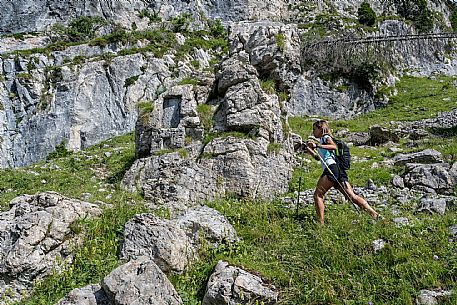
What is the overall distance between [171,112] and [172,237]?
6.30 m

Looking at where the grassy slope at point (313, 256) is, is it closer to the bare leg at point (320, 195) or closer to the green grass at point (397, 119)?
the bare leg at point (320, 195)

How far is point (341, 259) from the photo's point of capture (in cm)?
534

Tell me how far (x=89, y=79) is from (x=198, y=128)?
1963cm

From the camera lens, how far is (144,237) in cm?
563

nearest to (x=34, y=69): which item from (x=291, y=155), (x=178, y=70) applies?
(x=178, y=70)

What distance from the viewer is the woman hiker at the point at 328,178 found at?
656 centimetres

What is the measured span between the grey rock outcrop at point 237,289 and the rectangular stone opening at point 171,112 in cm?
677

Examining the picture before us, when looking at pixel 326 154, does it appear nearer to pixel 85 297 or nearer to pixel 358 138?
pixel 85 297

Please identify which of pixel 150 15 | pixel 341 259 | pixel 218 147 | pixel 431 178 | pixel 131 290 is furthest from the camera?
pixel 150 15

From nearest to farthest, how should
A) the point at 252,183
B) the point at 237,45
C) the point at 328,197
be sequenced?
the point at 328,197 < the point at 252,183 < the point at 237,45

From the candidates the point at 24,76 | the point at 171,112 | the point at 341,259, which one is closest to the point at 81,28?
the point at 24,76

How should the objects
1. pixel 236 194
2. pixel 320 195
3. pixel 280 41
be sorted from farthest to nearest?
pixel 280 41 → pixel 236 194 → pixel 320 195

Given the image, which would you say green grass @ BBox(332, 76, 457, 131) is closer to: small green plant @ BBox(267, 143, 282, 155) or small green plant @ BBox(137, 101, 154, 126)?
small green plant @ BBox(267, 143, 282, 155)

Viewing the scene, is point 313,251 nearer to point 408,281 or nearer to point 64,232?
point 408,281
